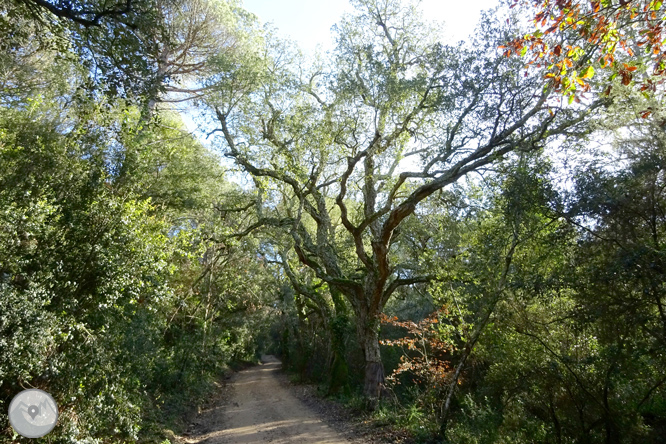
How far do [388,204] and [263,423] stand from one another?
7.67m

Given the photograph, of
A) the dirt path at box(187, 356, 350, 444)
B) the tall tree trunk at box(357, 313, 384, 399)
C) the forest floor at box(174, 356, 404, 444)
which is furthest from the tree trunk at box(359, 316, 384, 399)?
the dirt path at box(187, 356, 350, 444)

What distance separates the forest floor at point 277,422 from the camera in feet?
32.3

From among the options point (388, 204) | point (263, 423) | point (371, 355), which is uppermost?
point (388, 204)

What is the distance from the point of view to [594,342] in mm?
6801

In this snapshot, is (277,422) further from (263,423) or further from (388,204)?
(388,204)

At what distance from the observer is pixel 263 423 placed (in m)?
12.1

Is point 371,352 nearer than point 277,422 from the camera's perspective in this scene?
No

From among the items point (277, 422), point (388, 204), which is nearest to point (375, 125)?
point (388, 204)

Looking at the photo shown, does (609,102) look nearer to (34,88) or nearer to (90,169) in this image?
(90,169)

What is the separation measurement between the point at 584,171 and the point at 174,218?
44.6 ft

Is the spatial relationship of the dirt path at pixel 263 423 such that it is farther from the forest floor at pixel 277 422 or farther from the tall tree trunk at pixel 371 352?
the tall tree trunk at pixel 371 352

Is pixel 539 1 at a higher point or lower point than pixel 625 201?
higher

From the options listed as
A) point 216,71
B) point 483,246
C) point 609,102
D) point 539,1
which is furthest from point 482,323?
point 216,71

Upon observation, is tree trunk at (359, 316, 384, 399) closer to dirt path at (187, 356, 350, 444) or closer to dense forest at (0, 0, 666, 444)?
dense forest at (0, 0, 666, 444)
